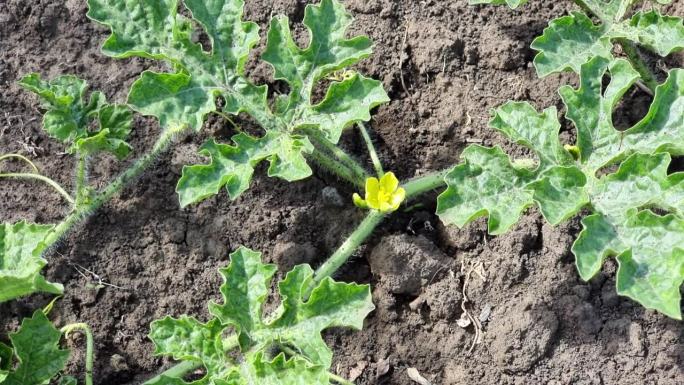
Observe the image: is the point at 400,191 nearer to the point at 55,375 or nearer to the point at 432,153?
the point at 432,153

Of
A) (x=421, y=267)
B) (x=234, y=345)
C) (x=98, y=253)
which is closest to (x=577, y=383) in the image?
(x=421, y=267)

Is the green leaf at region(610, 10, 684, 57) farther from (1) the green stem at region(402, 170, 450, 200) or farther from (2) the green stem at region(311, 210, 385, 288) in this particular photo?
(2) the green stem at region(311, 210, 385, 288)

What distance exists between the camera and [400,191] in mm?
4188

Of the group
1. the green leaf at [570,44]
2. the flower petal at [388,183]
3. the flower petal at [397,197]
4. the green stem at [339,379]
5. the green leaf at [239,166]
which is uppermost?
the green leaf at [570,44]

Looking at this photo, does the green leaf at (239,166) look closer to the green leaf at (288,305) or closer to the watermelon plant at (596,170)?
the green leaf at (288,305)

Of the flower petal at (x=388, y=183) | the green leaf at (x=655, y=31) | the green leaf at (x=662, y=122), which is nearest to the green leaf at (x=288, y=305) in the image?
the flower petal at (x=388, y=183)

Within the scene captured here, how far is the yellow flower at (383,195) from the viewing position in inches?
164

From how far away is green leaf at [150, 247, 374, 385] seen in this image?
12.5 feet

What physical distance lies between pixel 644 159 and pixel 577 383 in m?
1.17

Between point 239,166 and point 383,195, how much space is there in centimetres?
73

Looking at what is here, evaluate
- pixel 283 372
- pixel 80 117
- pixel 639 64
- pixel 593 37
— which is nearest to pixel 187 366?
pixel 283 372

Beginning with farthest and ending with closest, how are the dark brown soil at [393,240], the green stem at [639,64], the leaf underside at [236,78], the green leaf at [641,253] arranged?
the green stem at [639,64] < the dark brown soil at [393,240] < the leaf underside at [236,78] < the green leaf at [641,253]

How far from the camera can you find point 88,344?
4.21 m

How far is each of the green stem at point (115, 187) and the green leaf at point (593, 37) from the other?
1969 millimetres
